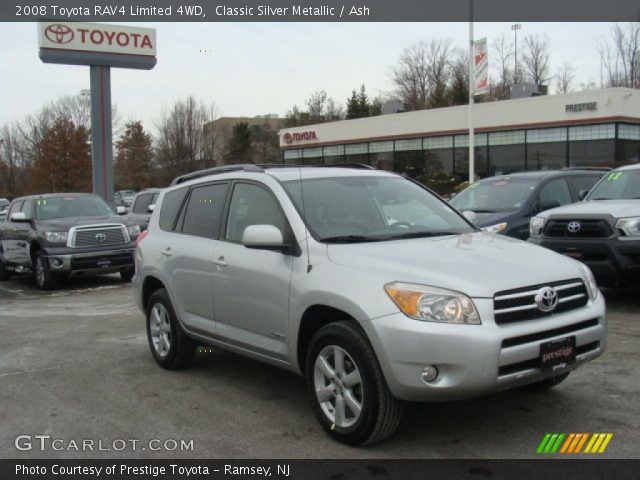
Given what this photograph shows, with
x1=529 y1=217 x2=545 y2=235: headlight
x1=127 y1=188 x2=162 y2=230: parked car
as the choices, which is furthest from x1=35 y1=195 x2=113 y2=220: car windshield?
x1=529 y1=217 x2=545 y2=235: headlight

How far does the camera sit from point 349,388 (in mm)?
4156

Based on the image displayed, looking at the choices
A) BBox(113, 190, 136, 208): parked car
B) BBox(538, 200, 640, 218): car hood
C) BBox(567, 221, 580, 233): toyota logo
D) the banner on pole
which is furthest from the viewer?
BBox(113, 190, 136, 208): parked car

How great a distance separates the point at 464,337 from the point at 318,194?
181 cm

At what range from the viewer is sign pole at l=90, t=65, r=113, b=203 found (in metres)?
28.1

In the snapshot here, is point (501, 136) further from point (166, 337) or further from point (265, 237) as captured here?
point (265, 237)

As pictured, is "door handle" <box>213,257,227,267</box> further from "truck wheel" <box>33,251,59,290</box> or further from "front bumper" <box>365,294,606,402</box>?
"truck wheel" <box>33,251,59,290</box>

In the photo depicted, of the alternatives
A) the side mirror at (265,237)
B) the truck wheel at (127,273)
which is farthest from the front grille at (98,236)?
the side mirror at (265,237)

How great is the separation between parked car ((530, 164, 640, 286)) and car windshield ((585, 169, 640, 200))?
0.04 ft

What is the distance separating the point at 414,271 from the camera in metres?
4.01

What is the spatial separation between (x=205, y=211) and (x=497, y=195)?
6511 millimetres

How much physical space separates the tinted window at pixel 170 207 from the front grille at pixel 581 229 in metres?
4.82

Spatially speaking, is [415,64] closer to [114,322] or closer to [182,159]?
[182,159]

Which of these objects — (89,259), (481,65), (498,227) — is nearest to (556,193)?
Answer: (498,227)
